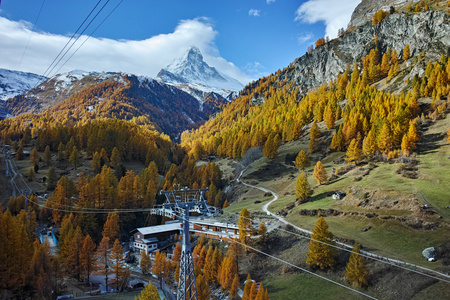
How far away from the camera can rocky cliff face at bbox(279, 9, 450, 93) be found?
12336 centimetres

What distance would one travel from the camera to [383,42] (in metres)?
154

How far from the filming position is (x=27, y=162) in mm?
104000

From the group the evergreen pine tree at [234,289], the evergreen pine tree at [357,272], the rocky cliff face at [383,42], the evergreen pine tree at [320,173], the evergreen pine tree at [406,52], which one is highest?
the rocky cliff face at [383,42]

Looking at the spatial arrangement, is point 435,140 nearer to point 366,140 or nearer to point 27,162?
point 366,140

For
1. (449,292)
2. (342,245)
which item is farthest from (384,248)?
(449,292)

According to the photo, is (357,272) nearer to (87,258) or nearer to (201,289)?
(201,289)

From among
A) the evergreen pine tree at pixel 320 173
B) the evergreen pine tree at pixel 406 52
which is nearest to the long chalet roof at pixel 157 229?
the evergreen pine tree at pixel 320 173

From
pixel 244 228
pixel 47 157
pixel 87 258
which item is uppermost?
pixel 47 157

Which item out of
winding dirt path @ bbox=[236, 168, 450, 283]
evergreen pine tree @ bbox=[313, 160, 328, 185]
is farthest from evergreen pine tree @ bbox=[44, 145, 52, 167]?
evergreen pine tree @ bbox=[313, 160, 328, 185]

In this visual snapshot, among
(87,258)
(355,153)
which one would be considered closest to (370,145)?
(355,153)

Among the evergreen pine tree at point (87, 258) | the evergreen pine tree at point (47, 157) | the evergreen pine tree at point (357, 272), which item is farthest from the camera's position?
the evergreen pine tree at point (47, 157)

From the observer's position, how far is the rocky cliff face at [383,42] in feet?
405

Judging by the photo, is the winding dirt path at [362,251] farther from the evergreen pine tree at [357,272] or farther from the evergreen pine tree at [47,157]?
the evergreen pine tree at [47,157]

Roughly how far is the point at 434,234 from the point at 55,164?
382ft
